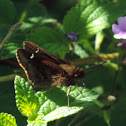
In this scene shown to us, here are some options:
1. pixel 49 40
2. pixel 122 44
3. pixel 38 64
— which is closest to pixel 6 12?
pixel 49 40

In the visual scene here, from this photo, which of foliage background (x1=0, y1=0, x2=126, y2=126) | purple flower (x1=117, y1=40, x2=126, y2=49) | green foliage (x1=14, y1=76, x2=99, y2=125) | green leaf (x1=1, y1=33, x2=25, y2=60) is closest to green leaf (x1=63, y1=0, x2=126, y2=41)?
foliage background (x1=0, y1=0, x2=126, y2=126)

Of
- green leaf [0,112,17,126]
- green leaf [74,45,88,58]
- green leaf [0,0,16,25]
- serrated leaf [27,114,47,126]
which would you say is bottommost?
serrated leaf [27,114,47,126]

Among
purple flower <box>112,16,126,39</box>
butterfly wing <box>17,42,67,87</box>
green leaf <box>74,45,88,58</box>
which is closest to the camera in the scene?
butterfly wing <box>17,42,67,87</box>

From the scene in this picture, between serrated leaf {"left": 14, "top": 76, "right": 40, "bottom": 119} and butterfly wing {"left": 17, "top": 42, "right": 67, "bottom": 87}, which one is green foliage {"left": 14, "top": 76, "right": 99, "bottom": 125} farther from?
butterfly wing {"left": 17, "top": 42, "right": 67, "bottom": 87}

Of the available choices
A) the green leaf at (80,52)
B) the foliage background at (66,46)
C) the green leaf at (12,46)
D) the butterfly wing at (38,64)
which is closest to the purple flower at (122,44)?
the foliage background at (66,46)

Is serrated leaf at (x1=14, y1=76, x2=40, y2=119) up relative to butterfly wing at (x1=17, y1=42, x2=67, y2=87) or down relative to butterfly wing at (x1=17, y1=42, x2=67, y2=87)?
down

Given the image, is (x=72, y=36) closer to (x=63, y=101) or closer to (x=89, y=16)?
(x=89, y=16)

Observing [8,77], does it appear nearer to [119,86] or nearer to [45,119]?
[45,119]
